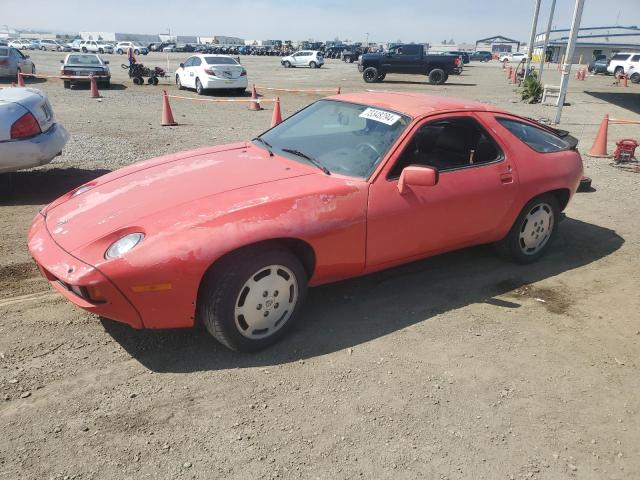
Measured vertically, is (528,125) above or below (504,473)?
above

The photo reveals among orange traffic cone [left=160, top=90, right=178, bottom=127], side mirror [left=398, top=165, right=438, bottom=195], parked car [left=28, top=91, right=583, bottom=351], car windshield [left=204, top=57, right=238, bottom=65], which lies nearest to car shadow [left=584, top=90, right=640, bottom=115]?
car windshield [left=204, top=57, right=238, bottom=65]

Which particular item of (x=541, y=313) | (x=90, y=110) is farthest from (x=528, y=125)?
(x=90, y=110)

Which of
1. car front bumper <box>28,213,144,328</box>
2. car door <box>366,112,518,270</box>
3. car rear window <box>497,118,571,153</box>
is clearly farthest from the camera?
car rear window <box>497,118,571,153</box>

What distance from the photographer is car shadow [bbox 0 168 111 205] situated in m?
5.90

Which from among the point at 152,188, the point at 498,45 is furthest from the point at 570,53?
the point at 498,45

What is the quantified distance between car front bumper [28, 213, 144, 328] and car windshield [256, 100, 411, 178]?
1590 mm

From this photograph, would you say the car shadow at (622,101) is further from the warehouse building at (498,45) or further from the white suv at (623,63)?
the warehouse building at (498,45)

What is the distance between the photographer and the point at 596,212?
621 cm

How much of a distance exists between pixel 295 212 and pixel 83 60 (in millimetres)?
19616

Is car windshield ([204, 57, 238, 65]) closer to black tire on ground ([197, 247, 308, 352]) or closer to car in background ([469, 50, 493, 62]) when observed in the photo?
black tire on ground ([197, 247, 308, 352])

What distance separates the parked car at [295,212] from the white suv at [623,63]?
42083 millimetres

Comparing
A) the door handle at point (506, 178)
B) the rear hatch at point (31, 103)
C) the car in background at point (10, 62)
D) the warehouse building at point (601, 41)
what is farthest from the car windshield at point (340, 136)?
the warehouse building at point (601, 41)

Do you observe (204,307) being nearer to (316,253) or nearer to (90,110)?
(316,253)

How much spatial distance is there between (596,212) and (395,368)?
4.46 meters
